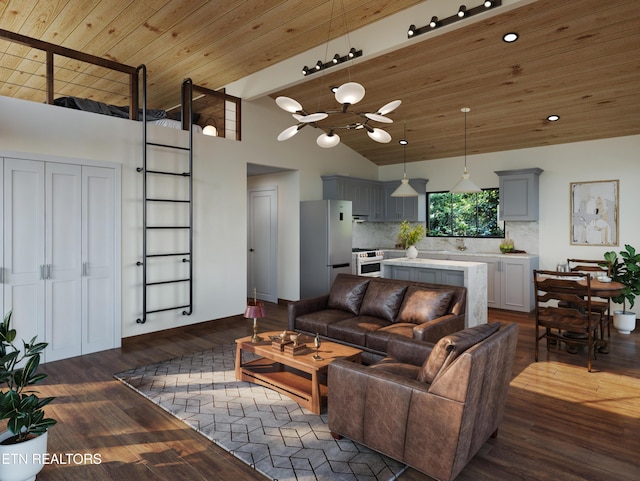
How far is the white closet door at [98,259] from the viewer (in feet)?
14.8

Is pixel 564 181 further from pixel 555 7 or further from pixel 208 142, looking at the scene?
pixel 208 142

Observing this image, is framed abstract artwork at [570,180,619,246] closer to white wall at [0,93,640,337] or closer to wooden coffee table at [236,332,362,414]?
white wall at [0,93,640,337]

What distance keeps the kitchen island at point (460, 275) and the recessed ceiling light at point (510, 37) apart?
2552 millimetres

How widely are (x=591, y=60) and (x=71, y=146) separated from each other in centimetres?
579

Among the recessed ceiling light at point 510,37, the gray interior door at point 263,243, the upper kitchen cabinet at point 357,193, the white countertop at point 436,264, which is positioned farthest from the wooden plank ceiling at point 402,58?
the white countertop at point 436,264

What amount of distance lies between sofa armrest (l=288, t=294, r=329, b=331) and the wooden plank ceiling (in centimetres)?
283

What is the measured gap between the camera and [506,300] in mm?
6820

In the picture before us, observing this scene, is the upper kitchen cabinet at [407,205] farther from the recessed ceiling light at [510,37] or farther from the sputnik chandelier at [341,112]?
the recessed ceiling light at [510,37]

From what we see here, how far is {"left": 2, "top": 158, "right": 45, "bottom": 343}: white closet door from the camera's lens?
397cm

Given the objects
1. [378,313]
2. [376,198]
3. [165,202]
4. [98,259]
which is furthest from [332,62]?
[376,198]

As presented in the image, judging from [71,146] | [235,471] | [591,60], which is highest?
[591,60]

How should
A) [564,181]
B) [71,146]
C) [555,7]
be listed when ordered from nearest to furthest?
1. [555,7]
2. [71,146]
3. [564,181]

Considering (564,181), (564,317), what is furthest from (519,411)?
(564,181)

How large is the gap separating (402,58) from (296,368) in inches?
153
